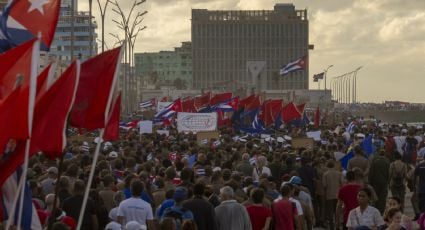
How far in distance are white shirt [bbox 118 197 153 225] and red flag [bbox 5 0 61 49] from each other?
6.52 feet

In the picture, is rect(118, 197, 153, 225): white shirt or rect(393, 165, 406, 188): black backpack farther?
rect(393, 165, 406, 188): black backpack

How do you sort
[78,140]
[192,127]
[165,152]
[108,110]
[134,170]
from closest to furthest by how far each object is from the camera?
1. [108,110]
2. [134,170]
3. [165,152]
4. [78,140]
5. [192,127]

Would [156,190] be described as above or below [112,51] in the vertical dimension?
below

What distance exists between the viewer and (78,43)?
167250 mm

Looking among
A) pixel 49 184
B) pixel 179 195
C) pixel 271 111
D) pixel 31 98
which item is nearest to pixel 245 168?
pixel 49 184

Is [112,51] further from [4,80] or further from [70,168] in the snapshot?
[70,168]

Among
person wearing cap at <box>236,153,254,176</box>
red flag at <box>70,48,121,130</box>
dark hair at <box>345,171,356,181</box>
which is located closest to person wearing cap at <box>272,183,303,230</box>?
dark hair at <box>345,171,356,181</box>

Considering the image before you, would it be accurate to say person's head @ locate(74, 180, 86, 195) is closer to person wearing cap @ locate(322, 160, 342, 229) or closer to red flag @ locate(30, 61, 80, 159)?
red flag @ locate(30, 61, 80, 159)

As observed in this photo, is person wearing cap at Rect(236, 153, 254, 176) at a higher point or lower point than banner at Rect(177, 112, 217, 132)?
lower

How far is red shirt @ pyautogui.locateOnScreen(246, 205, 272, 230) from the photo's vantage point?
43.4 feet

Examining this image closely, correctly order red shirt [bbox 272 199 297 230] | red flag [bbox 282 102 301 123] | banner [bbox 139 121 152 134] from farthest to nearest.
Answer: red flag [bbox 282 102 301 123] → banner [bbox 139 121 152 134] → red shirt [bbox 272 199 297 230]

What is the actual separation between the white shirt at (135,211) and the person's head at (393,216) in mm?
2587

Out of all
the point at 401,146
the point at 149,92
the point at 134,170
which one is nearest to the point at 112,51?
the point at 134,170

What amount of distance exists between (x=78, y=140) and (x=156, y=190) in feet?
52.4
